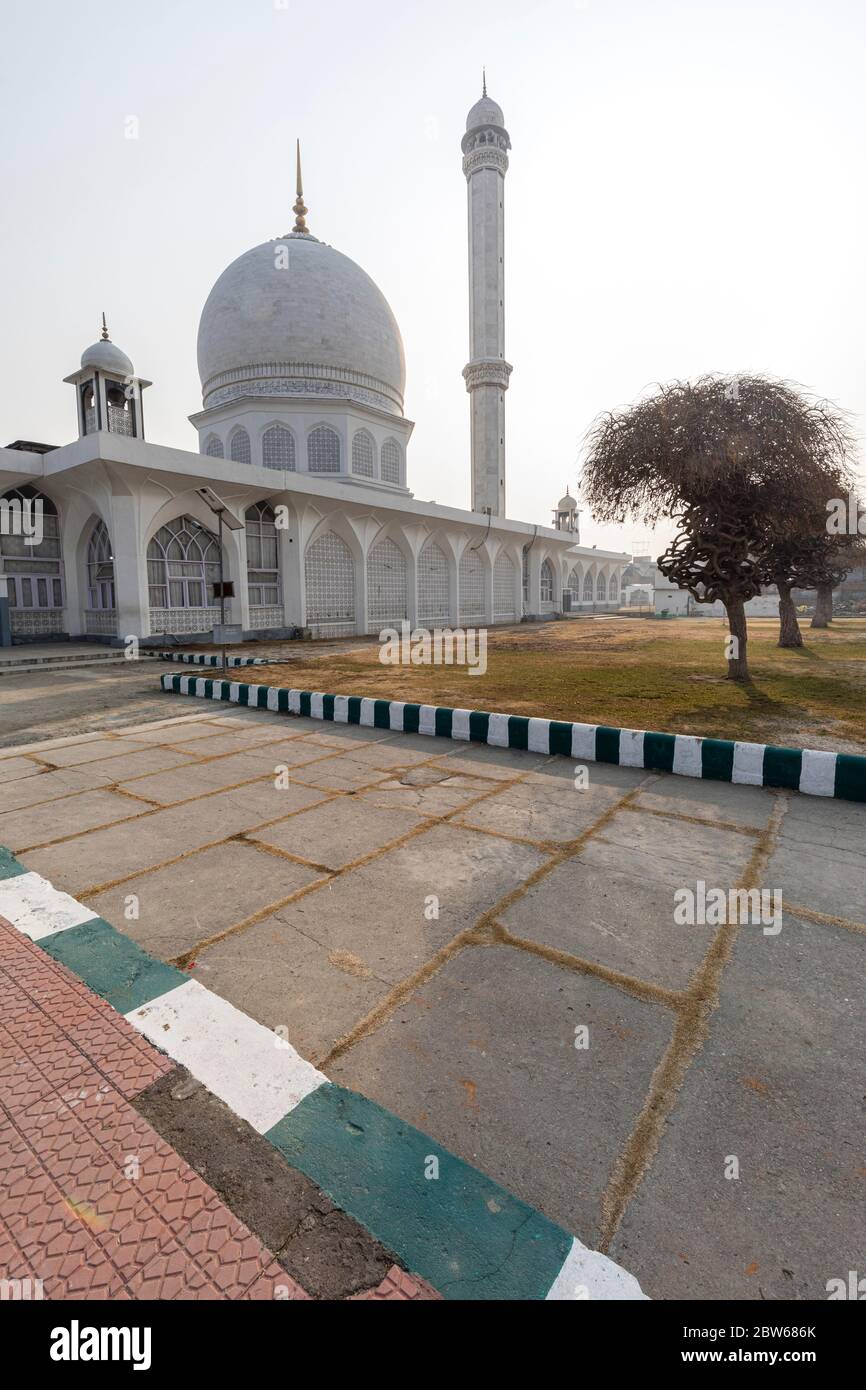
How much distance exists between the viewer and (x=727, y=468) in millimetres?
9266

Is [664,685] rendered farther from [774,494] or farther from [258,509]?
[258,509]

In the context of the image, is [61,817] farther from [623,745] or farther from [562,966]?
[623,745]

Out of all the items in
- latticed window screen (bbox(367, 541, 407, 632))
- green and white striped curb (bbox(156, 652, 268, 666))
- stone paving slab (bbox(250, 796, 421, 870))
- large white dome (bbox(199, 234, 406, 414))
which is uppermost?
large white dome (bbox(199, 234, 406, 414))

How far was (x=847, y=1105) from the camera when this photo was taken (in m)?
1.95

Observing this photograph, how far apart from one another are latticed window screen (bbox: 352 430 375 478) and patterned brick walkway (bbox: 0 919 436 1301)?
27756 mm

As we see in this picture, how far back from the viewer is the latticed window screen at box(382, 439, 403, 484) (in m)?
29.2

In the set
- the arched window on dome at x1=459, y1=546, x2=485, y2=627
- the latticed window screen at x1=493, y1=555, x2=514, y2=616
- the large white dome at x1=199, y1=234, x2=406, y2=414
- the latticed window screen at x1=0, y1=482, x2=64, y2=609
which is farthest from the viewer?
the latticed window screen at x1=493, y1=555, x2=514, y2=616

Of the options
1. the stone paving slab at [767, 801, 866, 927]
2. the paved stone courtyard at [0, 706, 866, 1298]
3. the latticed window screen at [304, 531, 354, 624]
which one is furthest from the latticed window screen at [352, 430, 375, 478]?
the stone paving slab at [767, 801, 866, 927]

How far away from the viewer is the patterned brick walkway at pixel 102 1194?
1.46 metres

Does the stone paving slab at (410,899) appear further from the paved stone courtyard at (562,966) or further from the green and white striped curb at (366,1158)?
the green and white striped curb at (366,1158)

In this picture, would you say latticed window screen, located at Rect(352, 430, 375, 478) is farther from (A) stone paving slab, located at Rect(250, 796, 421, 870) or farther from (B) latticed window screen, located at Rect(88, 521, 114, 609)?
(A) stone paving slab, located at Rect(250, 796, 421, 870)

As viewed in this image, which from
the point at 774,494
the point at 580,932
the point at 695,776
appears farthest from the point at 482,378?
the point at 580,932

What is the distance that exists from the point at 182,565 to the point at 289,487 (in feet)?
14.1

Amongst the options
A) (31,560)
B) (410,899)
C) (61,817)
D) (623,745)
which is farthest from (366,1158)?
(31,560)
